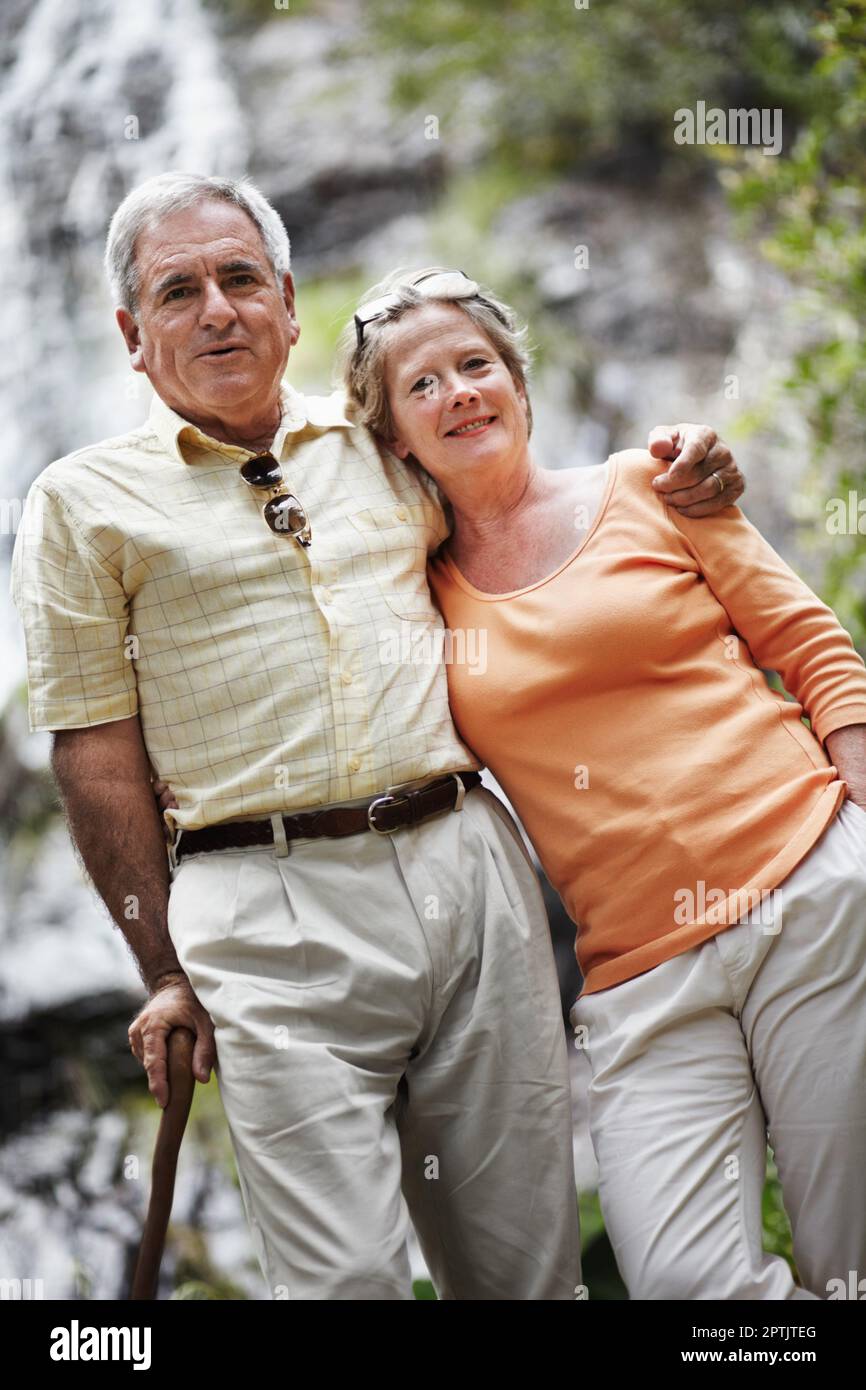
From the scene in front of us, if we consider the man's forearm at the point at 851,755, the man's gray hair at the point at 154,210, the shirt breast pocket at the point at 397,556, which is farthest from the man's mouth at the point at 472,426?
the man's forearm at the point at 851,755

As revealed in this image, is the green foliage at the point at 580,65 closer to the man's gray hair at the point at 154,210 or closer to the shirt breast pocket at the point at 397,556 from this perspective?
the man's gray hair at the point at 154,210

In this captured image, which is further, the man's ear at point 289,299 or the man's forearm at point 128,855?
the man's ear at point 289,299

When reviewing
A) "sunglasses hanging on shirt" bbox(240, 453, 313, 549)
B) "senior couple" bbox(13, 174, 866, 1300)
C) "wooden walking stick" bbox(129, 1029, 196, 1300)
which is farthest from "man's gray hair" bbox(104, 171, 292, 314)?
"wooden walking stick" bbox(129, 1029, 196, 1300)

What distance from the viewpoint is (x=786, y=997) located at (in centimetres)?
153

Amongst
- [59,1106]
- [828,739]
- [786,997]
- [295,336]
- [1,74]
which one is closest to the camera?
[786,997]

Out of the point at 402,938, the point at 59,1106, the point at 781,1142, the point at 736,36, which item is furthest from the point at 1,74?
the point at 781,1142

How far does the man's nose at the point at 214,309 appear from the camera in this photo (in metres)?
1.63

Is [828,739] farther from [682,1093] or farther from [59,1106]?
[59,1106]

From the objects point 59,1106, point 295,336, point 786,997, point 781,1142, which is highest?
point 295,336

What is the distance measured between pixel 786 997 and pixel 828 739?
33cm

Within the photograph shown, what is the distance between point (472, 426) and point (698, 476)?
0.29 metres

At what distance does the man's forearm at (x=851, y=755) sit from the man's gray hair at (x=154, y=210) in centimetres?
94

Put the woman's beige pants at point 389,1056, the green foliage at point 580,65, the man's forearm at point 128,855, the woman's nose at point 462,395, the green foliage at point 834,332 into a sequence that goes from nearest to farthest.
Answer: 1. the woman's beige pants at point 389,1056
2. the man's forearm at point 128,855
3. the woman's nose at point 462,395
4. the green foliage at point 834,332
5. the green foliage at point 580,65

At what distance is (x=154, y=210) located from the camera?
1.67 meters
